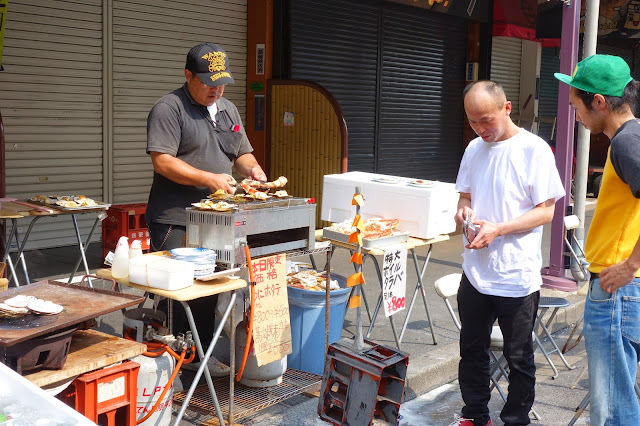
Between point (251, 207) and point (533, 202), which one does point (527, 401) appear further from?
point (251, 207)

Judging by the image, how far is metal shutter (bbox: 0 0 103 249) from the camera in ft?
25.5

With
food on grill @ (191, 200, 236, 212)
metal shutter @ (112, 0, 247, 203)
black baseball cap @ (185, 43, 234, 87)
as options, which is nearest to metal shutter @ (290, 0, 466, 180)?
metal shutter @ (112, 0, 247, 203)

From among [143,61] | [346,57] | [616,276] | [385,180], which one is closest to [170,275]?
[616,276]

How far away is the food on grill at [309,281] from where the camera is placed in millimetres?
4980

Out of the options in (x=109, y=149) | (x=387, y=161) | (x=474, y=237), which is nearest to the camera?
(x=474, y=237)

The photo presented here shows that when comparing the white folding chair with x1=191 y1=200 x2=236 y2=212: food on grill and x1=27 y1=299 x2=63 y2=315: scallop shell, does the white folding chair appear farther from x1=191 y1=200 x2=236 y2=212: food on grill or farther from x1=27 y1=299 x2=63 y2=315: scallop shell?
x1=27 y1=299 x2=63 y2=315: scallop shell

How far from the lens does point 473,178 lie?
13.6 ft

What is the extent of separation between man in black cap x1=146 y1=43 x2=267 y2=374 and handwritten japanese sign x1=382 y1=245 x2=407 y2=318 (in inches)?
40.7

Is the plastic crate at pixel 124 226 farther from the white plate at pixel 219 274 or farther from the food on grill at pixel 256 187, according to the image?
the white plate at pixel 219 274

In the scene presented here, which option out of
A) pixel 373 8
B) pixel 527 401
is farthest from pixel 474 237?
pixel 373 8

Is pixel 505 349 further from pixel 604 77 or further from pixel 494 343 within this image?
pixel 604 77

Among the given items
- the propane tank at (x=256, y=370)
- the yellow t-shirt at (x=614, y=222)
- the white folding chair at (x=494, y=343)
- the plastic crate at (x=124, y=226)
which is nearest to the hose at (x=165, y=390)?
the propane tank at (x=256, y=370)

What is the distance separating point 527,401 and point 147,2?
6760mm

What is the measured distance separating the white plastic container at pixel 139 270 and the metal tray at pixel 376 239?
159cm
